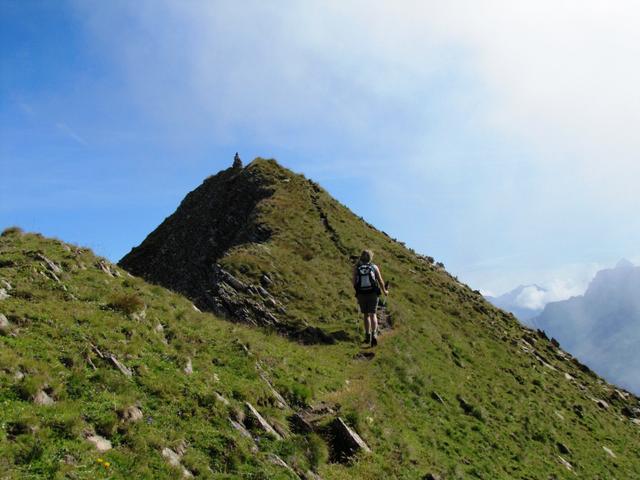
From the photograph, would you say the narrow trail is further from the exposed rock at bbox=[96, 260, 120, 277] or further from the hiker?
the exposed rock at bbox=[96, 260, 120, 277]

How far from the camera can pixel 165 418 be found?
11.5 m

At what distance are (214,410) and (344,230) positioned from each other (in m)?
34.1

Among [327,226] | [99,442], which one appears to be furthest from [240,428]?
[327,226]

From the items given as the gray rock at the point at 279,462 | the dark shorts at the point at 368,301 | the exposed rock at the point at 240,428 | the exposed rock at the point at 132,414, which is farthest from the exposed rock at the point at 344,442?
the dark shorts at the point at 368,301

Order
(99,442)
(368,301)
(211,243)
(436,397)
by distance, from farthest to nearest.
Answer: (211,243), (368,301), (436,397), (99,442)

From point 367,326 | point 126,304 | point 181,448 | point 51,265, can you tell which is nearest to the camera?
point 181,448

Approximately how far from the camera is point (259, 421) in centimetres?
1336

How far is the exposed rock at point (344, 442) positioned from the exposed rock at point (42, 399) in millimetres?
7698

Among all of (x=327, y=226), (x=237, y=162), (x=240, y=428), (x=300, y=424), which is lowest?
(x=240, y=428)

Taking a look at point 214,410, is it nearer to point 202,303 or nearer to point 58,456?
point 58,456

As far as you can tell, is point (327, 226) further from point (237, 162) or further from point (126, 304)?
point (126, 304)

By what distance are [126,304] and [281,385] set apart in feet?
19.8

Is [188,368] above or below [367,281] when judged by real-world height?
below

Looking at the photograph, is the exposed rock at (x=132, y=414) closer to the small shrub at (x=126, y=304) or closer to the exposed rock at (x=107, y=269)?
the small shrub at (x=126, y=304)
